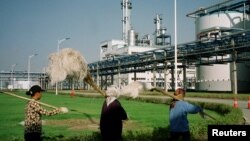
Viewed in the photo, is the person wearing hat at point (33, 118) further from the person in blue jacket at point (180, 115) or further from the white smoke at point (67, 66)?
the person in blue jacket at point (180, 115)

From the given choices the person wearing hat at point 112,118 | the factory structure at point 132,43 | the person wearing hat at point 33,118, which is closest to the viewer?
the person wearing hat at point 112,118

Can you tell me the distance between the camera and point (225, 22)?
6694cm

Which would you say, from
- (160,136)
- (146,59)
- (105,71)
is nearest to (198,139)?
(160,136)

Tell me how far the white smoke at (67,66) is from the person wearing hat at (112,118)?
2.19ft

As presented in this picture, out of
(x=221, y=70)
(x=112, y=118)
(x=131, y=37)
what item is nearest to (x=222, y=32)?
(x=221, y=70)

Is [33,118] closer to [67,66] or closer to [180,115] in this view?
[67,66]

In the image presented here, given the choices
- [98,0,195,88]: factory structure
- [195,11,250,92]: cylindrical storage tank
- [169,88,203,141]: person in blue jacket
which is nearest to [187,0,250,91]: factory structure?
[195,11,250,92]: cylindrical storage tank

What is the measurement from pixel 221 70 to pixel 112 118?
61.2 metres

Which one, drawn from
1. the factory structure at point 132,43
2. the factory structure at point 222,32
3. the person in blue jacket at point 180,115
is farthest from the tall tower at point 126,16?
the person in blue jacket at point 180,115

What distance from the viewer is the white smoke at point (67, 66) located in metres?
6.08

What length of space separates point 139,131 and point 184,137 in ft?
12.9

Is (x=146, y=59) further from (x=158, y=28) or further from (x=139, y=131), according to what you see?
(x=139, y=131)

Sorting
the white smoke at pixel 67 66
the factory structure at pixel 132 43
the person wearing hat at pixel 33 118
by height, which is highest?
the factory structure at pixel 132 43

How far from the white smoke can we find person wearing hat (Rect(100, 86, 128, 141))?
0.67m
